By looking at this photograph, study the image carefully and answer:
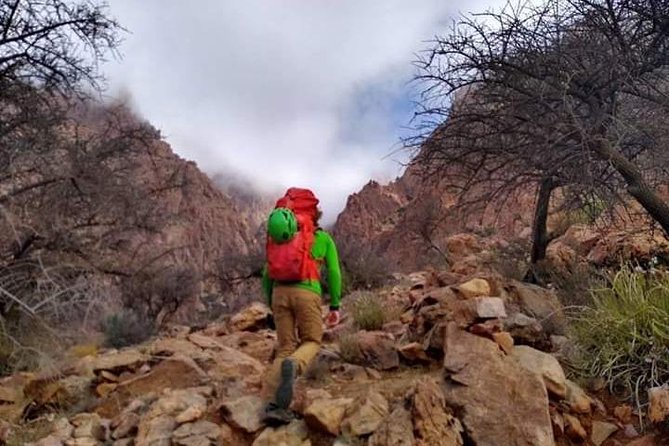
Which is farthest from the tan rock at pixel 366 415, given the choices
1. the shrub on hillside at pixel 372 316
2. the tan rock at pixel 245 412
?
the shrub on hillside at pixel 372 316

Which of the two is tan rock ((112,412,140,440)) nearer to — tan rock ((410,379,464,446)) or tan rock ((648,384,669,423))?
tan rock ((410,379,464,446))

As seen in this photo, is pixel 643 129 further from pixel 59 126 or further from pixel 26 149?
pixel 59 126

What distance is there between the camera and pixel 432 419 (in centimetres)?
419

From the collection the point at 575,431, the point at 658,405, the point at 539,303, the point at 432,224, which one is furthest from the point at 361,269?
the point at 658,405

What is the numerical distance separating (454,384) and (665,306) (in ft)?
6.04

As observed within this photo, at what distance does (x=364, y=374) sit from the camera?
18.5ft

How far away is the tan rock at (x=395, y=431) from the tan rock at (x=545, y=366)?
107cm

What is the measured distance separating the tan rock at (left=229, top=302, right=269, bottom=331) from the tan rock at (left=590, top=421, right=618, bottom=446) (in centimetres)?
622

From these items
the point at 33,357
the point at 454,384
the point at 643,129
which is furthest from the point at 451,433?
the point at 33,357

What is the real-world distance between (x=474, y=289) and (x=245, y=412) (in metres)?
2.57

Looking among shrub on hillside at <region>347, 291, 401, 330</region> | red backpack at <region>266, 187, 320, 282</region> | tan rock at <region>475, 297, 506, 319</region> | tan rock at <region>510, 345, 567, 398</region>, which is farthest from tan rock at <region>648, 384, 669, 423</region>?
shrub on hillside at <region>347, 291, 401, 330</region>

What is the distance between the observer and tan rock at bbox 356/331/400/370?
5.75 meters

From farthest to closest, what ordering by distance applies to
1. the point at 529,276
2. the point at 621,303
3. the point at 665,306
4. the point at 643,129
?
the point at 529,276 < the point at 643,129 < the point at 621,303 < the point at 665,306

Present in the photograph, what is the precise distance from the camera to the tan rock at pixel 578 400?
4602 mm
